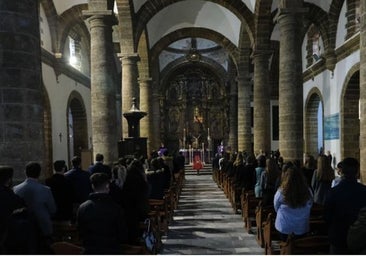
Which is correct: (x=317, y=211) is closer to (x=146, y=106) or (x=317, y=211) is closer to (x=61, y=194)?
(x=61, y=194)

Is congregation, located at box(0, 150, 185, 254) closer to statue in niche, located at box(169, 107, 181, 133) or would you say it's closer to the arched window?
the arched window

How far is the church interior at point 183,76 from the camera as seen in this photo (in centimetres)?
542

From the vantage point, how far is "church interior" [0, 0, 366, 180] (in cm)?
542

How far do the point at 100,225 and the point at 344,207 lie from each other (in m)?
2.62

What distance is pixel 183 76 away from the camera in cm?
3497

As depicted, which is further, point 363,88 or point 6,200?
point 363,88

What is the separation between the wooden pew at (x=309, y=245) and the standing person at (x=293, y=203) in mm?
384

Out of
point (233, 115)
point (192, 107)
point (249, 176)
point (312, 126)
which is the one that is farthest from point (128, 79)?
point (192, 107)

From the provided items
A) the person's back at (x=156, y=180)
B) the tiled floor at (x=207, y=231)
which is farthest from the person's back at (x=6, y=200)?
the person's back at (x=156, y=180)

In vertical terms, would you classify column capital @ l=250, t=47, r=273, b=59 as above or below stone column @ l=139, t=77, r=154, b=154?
above

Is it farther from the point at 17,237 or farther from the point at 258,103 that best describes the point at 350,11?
the point at 17,237

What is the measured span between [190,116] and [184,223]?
2530 centimetres

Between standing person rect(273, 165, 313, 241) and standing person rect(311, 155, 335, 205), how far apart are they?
1.52 m

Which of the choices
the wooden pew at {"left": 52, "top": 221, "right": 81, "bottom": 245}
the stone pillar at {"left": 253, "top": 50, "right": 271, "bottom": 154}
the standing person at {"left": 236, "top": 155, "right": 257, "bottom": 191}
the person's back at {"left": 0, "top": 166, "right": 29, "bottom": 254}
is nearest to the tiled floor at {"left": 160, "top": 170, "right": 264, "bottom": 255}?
the standing person at {"left": 236, "top": 155, "right": 257, "bottom": 191}
